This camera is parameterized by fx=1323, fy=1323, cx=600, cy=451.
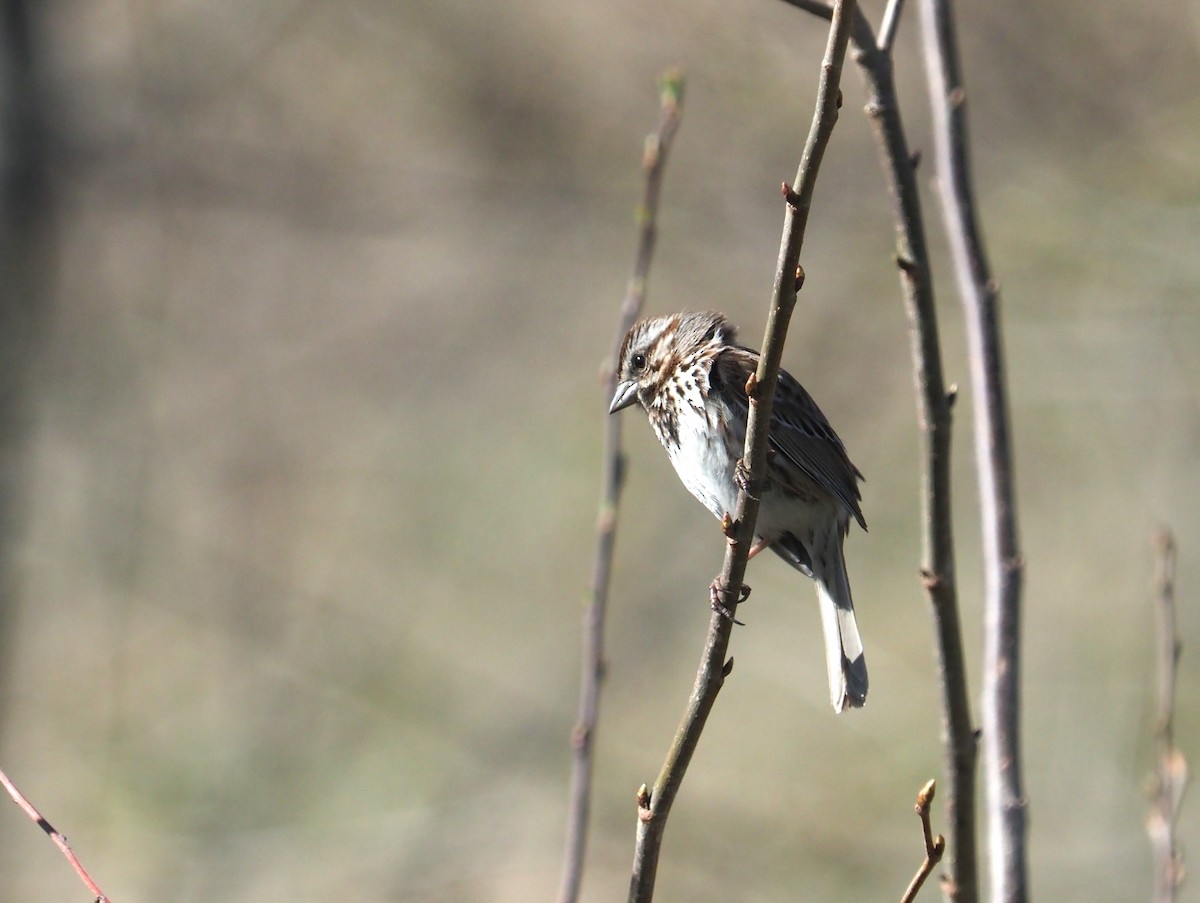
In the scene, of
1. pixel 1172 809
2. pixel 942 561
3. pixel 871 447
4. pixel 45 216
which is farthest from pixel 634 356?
pixel 45 216

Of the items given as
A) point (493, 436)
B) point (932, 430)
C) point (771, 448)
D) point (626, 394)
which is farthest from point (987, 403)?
point (493, 436)

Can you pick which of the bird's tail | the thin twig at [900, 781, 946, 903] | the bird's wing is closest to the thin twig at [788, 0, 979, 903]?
the thin twig at [900, 781, 946, 903]

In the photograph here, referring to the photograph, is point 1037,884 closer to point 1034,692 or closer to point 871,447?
point 1034,692

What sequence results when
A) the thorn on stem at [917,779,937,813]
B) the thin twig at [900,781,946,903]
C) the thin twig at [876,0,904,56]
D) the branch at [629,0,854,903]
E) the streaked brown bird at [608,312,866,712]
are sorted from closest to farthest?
the branch at [629,0,854,903], the thin twig at [900,781,946,903], the thorn on stem at [917,779,937,813], the thin twig at [876,0,904,56], the streaked brown bird at [608,312,866,712]

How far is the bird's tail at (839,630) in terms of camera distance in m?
3.11

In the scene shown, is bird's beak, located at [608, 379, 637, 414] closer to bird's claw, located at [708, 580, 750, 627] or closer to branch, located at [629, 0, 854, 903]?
bird's claw, located at [708, 580, 750, 627]

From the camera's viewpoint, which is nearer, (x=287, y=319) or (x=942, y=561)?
(x=942, y=561)

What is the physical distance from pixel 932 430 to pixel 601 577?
0.71 metres

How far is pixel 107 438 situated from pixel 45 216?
1458 millimetres

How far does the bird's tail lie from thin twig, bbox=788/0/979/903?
0.78 meters

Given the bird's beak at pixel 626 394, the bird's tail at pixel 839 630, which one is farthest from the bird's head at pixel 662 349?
the bird's tail at pixel 839 630

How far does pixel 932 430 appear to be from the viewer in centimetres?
230

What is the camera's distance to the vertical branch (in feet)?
7.95

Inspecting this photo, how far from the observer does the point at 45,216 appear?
25.5 feet
